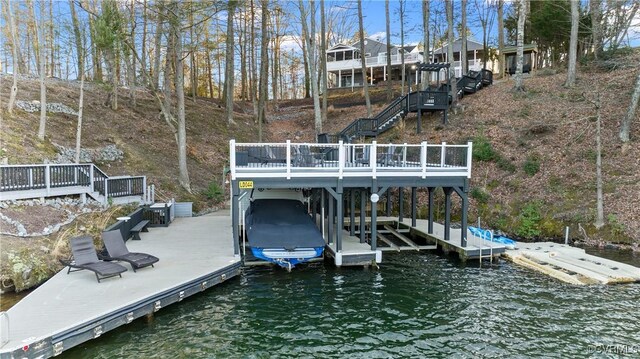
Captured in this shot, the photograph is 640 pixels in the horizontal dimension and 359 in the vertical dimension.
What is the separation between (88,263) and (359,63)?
4063 cm

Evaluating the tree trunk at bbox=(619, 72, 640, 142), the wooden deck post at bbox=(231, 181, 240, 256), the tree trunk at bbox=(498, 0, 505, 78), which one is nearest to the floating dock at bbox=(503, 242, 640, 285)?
the tree trunk at bbox=(619, 72, 640, 142)

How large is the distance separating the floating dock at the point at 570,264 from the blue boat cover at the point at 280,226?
22.8ft

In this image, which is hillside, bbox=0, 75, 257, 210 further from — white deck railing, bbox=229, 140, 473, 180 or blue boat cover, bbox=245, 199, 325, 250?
white deck railing, bbox=229, 140, 473, 180

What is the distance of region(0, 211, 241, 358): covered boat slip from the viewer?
21.3ft

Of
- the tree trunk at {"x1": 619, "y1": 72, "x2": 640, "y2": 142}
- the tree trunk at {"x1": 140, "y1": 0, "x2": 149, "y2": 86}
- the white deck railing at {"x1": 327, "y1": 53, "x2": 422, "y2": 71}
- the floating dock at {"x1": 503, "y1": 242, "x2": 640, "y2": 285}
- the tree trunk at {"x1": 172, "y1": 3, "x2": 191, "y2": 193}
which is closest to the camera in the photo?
the floating dock at {"x1": 503, "y1": 242, "x2": 640, "y2": 285}

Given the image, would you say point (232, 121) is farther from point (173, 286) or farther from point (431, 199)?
point (173, 286)

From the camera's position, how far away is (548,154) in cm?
1947

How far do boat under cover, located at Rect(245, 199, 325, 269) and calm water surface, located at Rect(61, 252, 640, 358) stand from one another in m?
0.69

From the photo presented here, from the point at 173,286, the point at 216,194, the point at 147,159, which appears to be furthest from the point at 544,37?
the point at 173,286

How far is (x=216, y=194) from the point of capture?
21.3 meters

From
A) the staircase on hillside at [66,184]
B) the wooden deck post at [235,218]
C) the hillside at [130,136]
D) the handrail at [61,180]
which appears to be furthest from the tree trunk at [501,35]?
the handrail at [61,180]

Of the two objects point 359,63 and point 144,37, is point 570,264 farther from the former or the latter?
point 359,63

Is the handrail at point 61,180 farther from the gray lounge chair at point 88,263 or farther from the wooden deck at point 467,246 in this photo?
the wooden deck at point 467,246

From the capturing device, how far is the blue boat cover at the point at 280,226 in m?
11.6
